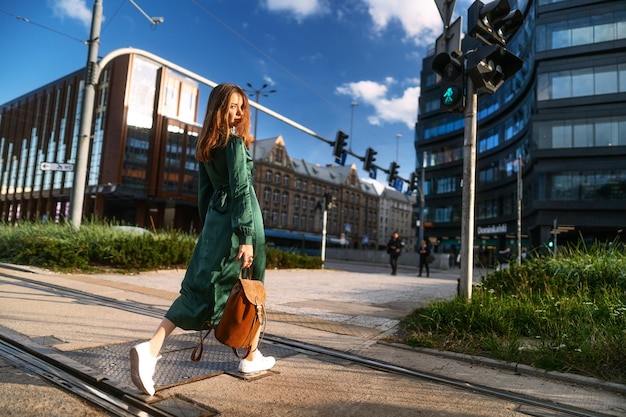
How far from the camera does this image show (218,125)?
9.15 ft

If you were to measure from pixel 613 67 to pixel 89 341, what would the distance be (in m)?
39.6

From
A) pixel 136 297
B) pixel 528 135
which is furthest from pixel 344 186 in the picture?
pixel 136 297

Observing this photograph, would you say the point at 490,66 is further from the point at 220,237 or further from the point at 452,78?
the point at 220,237

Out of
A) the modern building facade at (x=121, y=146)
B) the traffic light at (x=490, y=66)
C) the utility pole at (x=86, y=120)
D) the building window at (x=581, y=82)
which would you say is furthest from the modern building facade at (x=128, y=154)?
the traffic light at (x=490, y=66)

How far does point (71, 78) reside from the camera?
61.3 m

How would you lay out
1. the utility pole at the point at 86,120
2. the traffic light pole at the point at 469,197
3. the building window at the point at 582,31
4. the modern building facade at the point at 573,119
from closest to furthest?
the traffic light pole at the point at 469,197, the utility pole at the point at 86,120, the building window at the point at 582,31, the modern building facade at the point at 573,119

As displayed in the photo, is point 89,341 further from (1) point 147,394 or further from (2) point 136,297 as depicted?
(2) point 136,297

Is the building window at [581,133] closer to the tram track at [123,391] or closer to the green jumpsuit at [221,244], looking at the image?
the tram track at [123,391]

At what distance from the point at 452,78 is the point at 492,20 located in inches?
29.6

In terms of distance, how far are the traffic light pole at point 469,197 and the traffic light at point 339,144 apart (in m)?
13.0

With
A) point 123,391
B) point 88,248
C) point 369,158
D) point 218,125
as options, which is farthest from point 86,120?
point 369,158

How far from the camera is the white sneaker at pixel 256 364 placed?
2939 millimetres

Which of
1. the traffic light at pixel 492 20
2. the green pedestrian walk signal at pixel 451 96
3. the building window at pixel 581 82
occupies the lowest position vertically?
the green pedestrian walk signal at pixel 451 96

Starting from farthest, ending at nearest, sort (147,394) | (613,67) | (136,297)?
(613,67)
(136,297)
(147,394)
